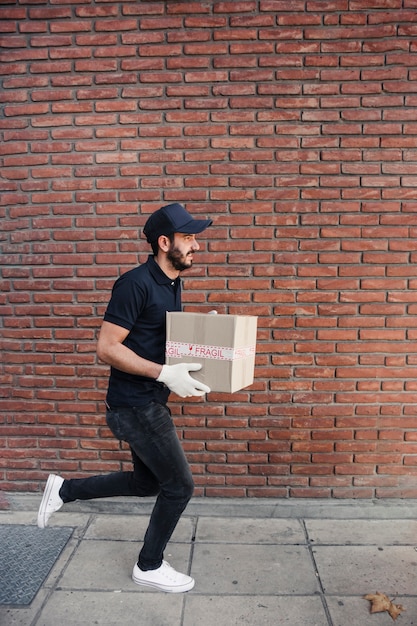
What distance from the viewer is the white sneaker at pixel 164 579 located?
2688 millimetres

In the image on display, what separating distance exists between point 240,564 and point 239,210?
2.27m

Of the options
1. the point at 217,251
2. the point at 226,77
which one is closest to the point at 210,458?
the point at 217,251

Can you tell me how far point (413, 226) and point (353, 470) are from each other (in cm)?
177

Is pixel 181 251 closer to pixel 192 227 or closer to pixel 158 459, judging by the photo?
pixel 192 227

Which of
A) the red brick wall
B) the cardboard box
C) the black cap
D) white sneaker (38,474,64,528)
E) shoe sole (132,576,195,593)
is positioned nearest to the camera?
the cardboard box

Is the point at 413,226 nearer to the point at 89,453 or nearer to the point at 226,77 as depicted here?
the point at 226,77

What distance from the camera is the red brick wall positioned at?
3320 millimetres

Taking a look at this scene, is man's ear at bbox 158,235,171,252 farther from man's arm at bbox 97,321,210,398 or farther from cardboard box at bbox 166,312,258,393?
man's arm at bbox 97,321,210,398

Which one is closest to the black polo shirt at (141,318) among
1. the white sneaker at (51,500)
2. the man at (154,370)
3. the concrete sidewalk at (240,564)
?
the man at (154,370)

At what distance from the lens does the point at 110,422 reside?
2.60m

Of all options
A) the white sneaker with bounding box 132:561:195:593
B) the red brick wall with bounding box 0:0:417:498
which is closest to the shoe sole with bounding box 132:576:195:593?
the white sneaker with bounding box 132:561:195:593

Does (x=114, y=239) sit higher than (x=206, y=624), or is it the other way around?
(x=114, y=239)

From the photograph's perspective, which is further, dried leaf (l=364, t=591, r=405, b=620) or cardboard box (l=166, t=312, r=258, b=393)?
dried leaf (l=364, t=591, r=405, b=620)

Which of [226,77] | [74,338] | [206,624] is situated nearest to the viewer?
[206,624]
